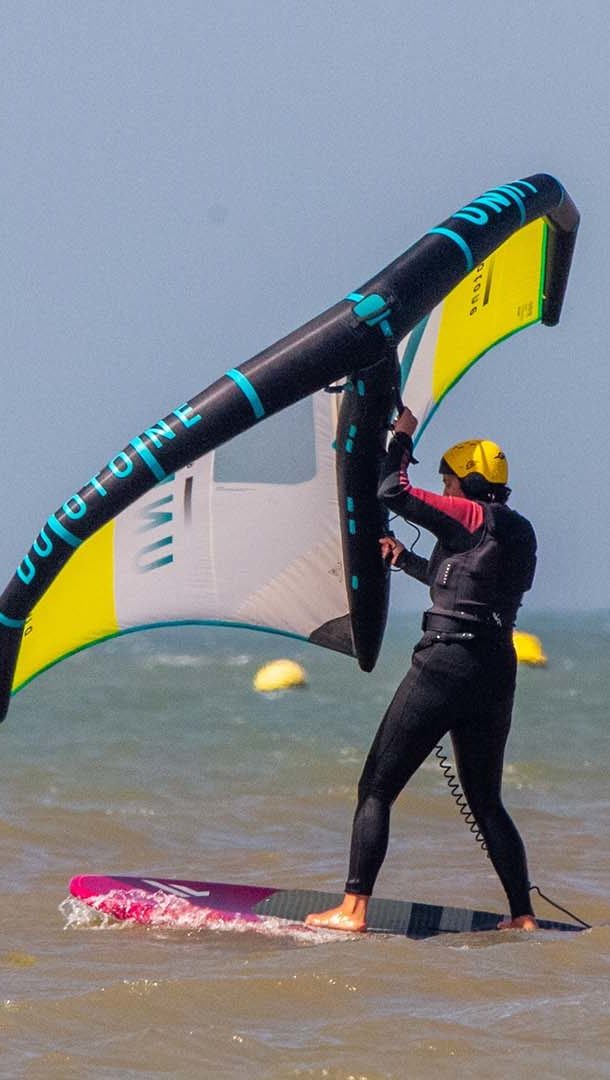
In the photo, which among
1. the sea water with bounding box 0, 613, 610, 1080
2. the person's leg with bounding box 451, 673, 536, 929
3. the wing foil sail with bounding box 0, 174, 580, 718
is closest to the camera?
the sea water with bounding box 0, 613, 610, 1080

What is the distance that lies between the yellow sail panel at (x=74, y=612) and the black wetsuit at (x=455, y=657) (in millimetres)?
1201

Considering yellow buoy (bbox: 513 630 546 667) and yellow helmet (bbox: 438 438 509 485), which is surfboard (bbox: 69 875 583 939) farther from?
yellow buoy (bbox: 513 630 546 667)

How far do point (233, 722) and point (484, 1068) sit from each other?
52.1 ft

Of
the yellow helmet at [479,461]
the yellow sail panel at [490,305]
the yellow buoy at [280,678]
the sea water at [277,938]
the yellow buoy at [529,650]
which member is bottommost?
the sea water at [277,938]

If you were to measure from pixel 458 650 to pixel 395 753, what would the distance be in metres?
0.40

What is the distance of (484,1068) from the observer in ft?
11.7

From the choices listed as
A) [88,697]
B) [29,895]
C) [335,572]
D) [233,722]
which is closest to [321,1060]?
[335,572]

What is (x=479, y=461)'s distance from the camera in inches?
196

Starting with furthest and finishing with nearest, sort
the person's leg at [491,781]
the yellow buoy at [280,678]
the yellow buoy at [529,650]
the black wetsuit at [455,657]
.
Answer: the yellow buoy at [529,650]
the yellow buoy at [280,678]
the person's leg at [491,781]
the black wetsuit at [455,657]

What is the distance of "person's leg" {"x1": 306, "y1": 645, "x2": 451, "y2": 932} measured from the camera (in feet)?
16.1

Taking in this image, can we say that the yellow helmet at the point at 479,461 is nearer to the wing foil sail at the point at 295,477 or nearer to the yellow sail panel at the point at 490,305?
the wing foil sail at the point at 295,477

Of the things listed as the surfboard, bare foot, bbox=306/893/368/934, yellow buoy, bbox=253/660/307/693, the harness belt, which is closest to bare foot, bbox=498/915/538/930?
the surfboard

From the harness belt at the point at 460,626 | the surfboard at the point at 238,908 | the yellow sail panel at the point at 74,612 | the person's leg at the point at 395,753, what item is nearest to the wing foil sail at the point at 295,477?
the yellow sail panel at the point at 74,612

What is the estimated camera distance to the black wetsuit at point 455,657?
488 cm
